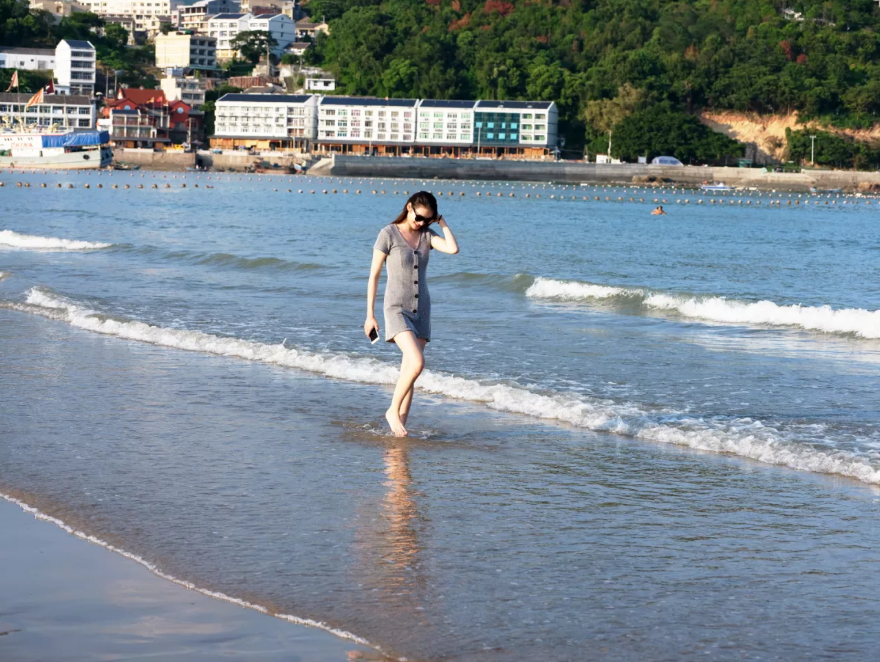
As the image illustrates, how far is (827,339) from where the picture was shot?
14.5 m

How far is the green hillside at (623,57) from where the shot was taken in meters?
142

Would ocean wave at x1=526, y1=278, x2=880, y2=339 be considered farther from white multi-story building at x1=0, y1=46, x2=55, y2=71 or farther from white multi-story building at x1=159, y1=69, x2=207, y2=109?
white multi-story building at x1=0, y1=46, x2=55, y2=71

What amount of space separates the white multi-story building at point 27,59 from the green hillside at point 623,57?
1595 inches

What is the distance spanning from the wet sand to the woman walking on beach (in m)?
2.89

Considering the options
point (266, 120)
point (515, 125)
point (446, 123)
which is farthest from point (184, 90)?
point (515, 125)

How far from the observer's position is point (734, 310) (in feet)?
56.0

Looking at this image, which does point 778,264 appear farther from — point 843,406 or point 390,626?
point 390,626

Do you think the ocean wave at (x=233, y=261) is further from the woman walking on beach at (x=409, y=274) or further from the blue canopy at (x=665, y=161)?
the blue canopy at (x=665, y=161)

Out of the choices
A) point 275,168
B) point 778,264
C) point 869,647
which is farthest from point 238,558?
point 275,168

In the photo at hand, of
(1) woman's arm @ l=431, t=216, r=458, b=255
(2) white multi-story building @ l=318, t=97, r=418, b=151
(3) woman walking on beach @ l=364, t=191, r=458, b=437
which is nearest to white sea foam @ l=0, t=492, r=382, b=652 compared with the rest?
(3) woman walking on beach @ l=364, t=191, r=458, b=437

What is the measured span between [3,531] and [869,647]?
4.01 meters

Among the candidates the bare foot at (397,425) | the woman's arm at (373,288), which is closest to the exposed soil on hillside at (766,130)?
the bare foot at (397,425)

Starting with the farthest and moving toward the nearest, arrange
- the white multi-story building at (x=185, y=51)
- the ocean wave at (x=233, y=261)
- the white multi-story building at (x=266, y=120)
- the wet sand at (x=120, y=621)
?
the white multi-story building at (x=185, y=51), the white multi-story building at (x=266, y=120), the ocean wave at (x=233, y=261), the wet sand at (x=120, y=621)

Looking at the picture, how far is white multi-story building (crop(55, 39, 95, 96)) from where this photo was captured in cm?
17062
